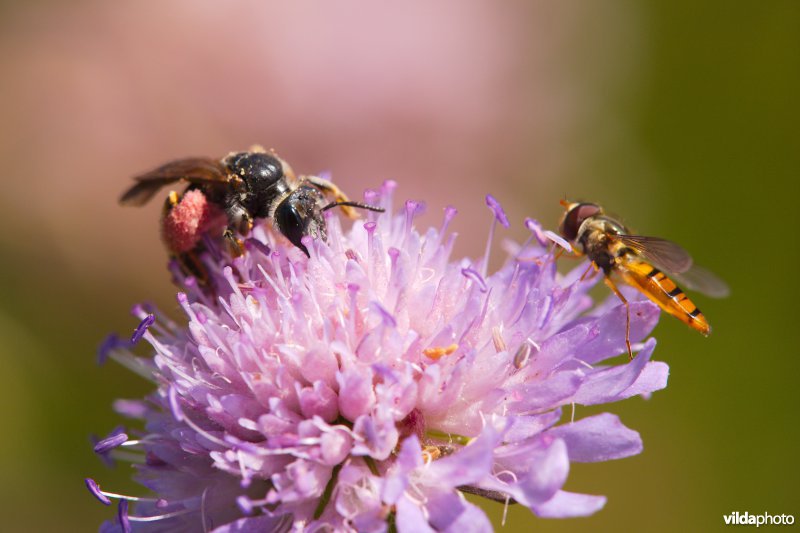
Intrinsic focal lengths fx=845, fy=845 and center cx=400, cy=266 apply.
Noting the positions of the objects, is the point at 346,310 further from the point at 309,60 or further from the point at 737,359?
the point at 309,60

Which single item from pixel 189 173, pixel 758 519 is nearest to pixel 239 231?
pixel 189 173

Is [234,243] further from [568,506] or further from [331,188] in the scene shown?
[568,506]

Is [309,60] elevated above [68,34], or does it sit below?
below

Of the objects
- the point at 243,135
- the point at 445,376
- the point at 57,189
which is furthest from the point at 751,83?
the point at 57,189

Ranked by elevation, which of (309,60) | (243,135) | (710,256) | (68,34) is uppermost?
(68,34)

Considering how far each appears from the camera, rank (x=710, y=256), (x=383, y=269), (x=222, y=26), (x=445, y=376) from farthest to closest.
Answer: (x=222, y=26) < (x=710, y=256) < (x=383, y=269) < (x=445, y=376)

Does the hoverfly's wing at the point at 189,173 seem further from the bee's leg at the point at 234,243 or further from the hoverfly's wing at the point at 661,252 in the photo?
the hoverfly's wing at the point at 661,252
